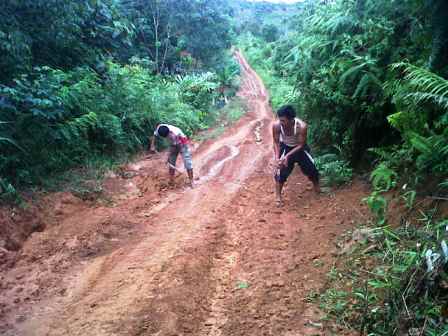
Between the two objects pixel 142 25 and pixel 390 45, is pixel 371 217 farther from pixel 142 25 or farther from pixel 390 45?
pixel 142 25

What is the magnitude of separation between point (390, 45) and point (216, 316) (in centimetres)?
537

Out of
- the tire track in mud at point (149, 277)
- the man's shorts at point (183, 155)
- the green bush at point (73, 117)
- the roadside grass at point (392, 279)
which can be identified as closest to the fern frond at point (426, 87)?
the roadside grass at point (392, 279)

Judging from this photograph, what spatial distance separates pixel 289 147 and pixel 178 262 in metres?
2.96

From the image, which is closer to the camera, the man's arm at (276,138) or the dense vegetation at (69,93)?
the man's arm at (276,138)

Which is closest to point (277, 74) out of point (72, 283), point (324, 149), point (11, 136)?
point (324, 149)

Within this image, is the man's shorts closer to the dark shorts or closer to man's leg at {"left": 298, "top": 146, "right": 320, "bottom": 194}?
the dark shorts

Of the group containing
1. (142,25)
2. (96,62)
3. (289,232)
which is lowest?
(289,232)

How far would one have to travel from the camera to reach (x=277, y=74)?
97.0 ft

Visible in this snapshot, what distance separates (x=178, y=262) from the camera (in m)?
4.89

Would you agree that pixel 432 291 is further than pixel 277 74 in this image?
No

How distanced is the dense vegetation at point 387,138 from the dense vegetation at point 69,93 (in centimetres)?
485

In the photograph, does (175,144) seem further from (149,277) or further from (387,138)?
(149,277)

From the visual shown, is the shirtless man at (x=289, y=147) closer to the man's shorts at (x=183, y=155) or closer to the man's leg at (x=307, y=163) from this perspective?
the man's leg at (x=307, y=163)

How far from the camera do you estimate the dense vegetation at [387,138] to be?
3234mm
